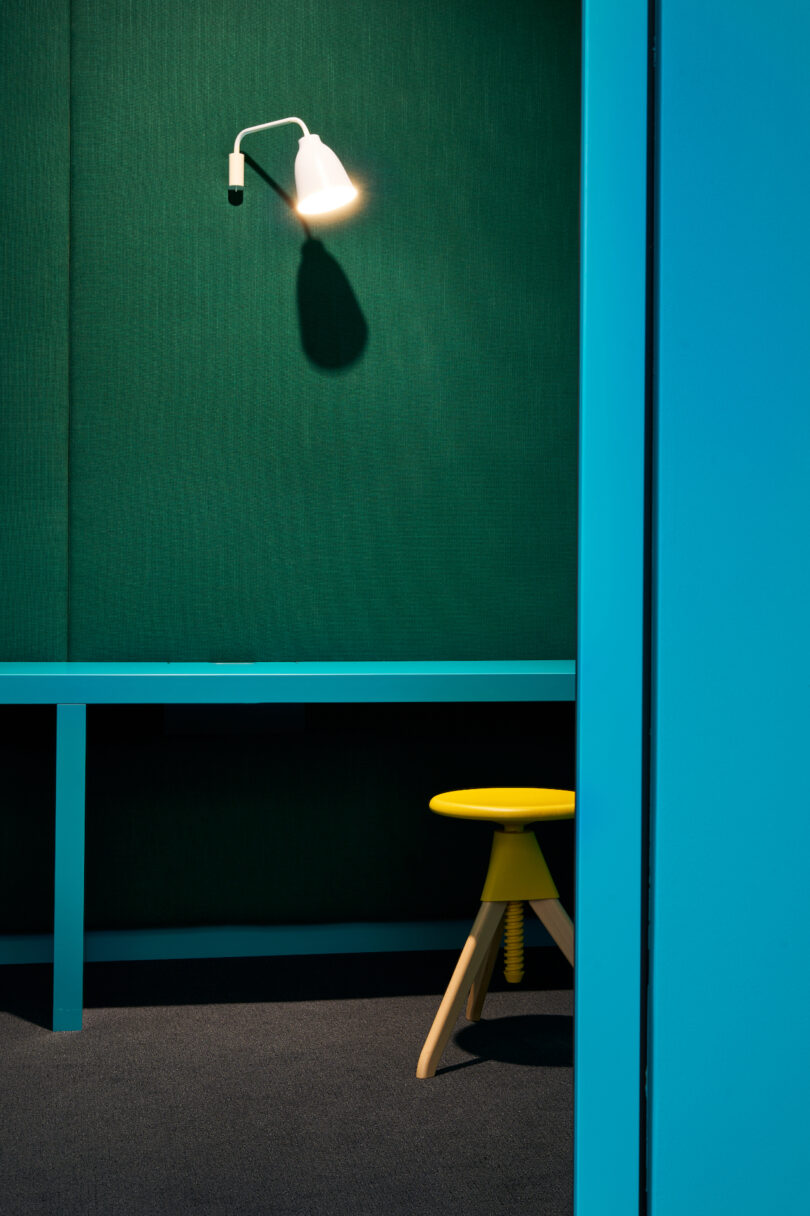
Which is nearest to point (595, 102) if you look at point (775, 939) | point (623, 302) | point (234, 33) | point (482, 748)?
point (623, 302)

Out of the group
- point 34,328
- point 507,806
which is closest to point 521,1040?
point 507,806

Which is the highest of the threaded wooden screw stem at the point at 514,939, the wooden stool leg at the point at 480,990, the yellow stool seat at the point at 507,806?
the yellow stool seat at the point at 507,806

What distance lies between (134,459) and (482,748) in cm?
113

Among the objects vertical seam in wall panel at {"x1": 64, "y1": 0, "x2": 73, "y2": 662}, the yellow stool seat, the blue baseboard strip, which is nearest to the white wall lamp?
vertical seam in wall panel at {"x1": 64, "y1": 0, "x2": 73, "y2": 662}

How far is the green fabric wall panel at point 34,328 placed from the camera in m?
2.39

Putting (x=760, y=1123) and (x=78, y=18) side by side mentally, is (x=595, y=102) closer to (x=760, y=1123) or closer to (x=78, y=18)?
(x=760, y=1123)

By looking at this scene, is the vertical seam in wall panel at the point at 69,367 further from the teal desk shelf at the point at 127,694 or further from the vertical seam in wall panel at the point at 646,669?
the vertical seam in wall panel at the point at 646,669

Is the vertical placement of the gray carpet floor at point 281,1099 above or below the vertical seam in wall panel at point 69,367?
below

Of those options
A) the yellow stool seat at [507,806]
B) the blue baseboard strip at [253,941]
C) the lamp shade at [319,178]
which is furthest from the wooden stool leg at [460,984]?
the lamp shade at [319,178]

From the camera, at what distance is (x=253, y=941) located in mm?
2463

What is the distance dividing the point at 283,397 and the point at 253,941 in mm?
1339

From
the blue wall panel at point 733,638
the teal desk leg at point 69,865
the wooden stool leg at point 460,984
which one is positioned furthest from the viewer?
the teal desk leg at point 69,865

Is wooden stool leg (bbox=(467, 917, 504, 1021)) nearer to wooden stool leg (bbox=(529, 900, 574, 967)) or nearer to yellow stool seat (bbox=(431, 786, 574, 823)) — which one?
wooden stool leg (bbox=(529, 900, 574, 967))

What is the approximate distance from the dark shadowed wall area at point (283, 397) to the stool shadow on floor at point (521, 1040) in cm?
55
